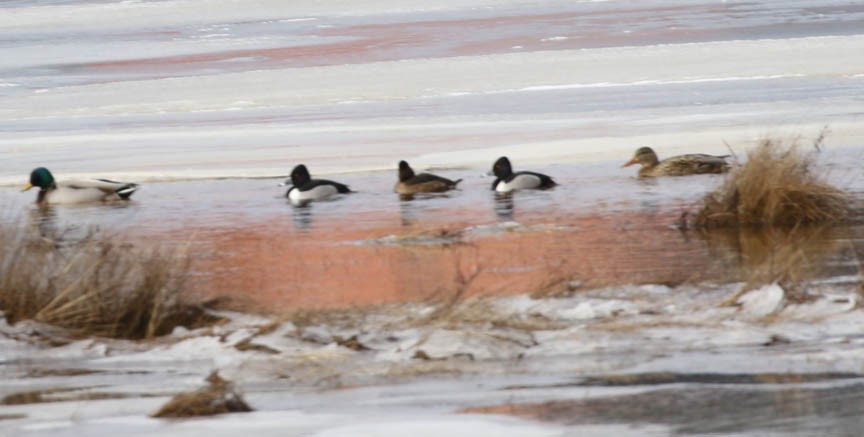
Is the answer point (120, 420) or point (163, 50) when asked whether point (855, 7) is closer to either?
point (163, 50)

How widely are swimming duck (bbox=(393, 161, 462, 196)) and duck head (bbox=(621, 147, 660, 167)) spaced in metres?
1.69

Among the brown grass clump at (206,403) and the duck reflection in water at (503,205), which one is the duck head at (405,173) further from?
the brown grass clump at (206,403)

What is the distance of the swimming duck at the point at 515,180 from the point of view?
14248mm

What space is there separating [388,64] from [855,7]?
45.2 feet

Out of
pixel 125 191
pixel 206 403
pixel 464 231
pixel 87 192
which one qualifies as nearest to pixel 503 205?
pixel 464 231

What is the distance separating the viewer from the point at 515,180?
1432 cm

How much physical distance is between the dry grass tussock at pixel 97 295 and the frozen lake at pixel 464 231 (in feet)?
0.59

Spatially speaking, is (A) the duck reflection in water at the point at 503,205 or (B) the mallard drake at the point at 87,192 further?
(B) the mallard drake at the point at 87,192

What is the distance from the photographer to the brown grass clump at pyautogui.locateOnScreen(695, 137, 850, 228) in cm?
1105

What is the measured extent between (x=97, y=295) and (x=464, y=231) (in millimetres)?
4541

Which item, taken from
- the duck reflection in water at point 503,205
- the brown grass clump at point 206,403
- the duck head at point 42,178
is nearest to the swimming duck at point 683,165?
the duck reflection in water at point 503,205


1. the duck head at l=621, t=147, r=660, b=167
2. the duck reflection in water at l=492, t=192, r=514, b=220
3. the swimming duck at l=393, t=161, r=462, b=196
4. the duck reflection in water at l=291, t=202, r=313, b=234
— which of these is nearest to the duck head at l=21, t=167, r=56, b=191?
the duck reflection in water at l=291, t=202, r=313, b=234

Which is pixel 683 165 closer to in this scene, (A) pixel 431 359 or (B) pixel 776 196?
(B) pixel 776 196

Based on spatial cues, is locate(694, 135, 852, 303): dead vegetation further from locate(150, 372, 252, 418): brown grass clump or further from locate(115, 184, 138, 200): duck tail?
locate(115, 184, 138, 200): duck tail
